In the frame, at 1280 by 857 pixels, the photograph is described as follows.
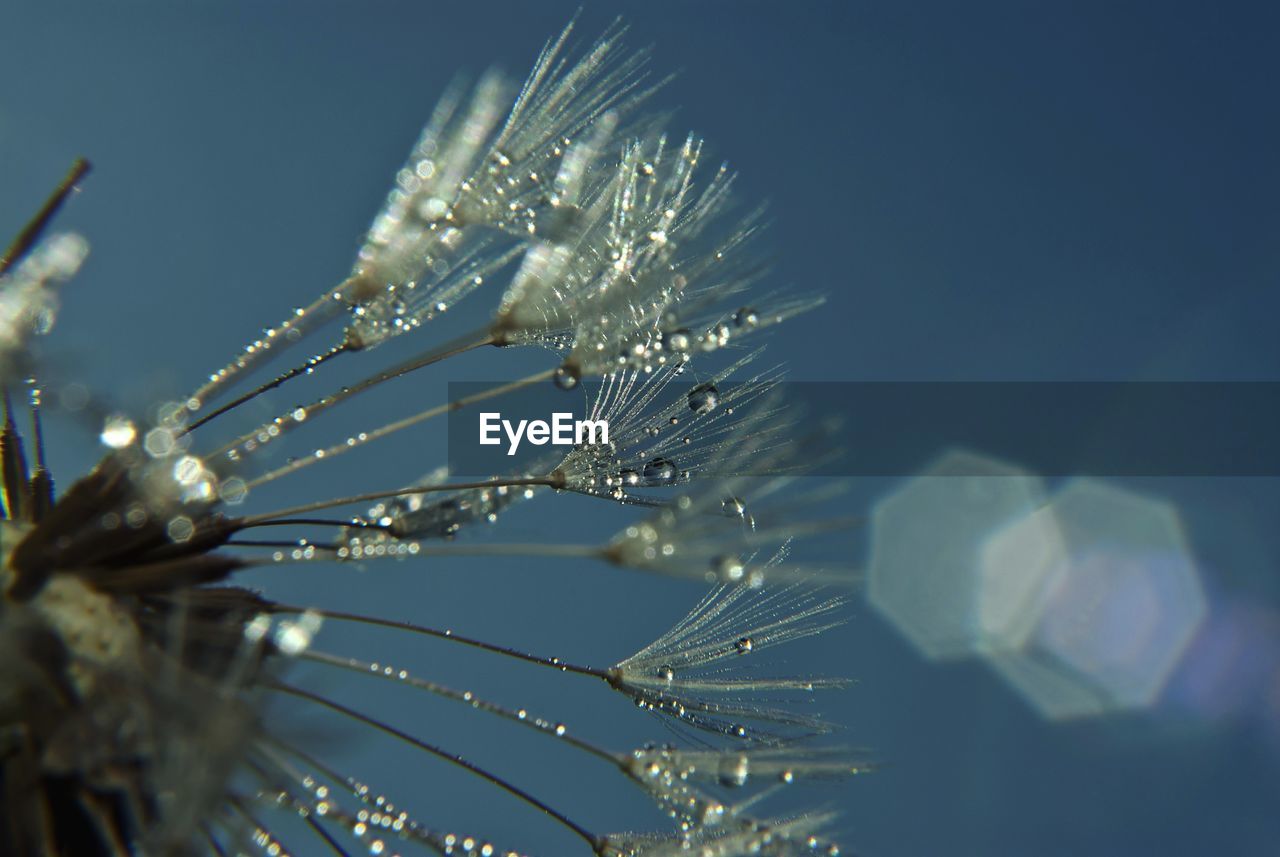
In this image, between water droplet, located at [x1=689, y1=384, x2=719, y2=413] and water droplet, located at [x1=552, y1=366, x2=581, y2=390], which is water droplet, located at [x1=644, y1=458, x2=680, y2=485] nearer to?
water droplet, located at [x1=689, y1=384, x2=719, y2=413]

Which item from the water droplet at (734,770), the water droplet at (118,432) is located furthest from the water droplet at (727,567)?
the water droplet at (118,432)

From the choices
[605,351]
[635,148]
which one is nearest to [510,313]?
[605,351]

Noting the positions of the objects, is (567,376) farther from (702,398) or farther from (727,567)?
(727,567)

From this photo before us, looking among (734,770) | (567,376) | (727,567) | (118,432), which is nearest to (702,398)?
(567,376)

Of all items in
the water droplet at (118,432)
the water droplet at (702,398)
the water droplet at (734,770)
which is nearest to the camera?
the water droplet at (118,432)

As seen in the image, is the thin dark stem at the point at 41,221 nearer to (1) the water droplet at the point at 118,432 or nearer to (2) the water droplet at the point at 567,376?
(1) the water droplet at the point at 118,432
